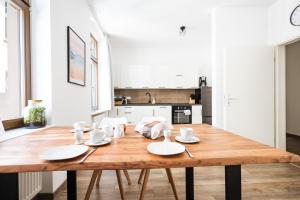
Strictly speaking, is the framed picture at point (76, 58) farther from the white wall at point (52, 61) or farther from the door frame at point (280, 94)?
Answer: the door frame at point (280, 94)

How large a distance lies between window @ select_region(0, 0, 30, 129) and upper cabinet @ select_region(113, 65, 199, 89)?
3.41 m

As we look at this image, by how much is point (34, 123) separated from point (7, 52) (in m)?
0.69

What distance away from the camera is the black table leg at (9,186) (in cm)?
104

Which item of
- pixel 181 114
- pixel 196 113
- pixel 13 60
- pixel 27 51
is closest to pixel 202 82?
pixel 196 113

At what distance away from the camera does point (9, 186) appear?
1059 mm

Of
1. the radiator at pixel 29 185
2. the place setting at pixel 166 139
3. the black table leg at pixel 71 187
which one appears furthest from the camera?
the radiator at pixel 29 185

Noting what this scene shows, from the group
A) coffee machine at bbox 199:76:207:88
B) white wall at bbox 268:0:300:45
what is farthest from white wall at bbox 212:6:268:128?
coffee machine at bbox 199:76:207:88

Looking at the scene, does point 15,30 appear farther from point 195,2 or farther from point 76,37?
point 195,2

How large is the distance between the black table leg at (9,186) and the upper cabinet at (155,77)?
4.31 m

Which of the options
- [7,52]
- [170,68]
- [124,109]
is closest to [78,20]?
[7,52]

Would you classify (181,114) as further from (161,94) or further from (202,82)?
(202,82)

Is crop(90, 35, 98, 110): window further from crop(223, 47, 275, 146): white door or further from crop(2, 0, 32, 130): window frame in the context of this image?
crop(223, 47, 275, 146): white door

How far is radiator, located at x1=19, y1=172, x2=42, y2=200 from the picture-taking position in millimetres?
1552

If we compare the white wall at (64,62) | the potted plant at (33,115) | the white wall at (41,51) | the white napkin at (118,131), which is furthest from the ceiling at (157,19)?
the white napkin at (118,131)
